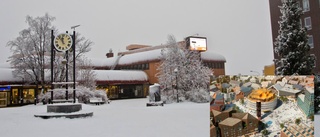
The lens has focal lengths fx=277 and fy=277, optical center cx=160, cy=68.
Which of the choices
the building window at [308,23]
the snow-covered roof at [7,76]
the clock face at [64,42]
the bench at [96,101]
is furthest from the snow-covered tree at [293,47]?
the snow-covered roof at [7,76]

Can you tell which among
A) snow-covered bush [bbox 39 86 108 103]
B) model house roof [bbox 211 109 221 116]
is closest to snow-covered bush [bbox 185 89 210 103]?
snow-covered bush [bbox 39 86 108 103]

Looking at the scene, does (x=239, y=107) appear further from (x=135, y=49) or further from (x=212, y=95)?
(x=135, y=49)

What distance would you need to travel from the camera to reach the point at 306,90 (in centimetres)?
369

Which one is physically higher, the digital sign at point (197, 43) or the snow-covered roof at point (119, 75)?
the digital sign at point (197, 43)

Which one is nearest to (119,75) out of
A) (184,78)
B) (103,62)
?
(103,62)

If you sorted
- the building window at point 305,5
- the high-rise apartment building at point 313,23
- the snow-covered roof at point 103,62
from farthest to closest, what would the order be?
the snow-covered roof at point 103,62, the building window at point 305,5, the high-rise apartment building at point 313,23

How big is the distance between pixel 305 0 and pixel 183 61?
16904mm

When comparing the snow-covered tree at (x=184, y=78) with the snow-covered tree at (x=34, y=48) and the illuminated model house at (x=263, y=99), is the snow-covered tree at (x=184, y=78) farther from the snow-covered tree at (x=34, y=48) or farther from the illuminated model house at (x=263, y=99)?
the illuminated model house at (x=263, y=99)

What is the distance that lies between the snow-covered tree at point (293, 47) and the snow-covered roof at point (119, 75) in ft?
93.5

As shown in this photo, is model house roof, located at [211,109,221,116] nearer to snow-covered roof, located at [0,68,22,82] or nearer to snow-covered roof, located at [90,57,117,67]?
snow-covered roof, located at [0,68,22,82]

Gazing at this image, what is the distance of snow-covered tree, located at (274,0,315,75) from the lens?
695 inches

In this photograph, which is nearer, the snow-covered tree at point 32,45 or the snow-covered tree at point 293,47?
the snow-covered tree at point 293,47

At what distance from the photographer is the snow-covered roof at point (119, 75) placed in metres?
41.7

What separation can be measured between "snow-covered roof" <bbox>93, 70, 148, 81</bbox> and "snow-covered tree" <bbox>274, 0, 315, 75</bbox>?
28.5 m
